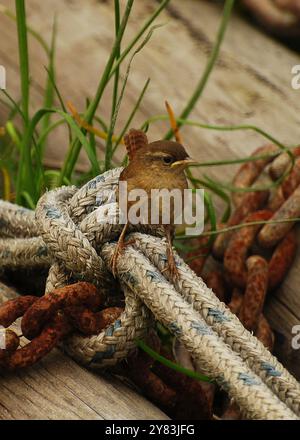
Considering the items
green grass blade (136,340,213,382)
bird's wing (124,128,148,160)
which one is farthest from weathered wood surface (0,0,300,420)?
green grass blade (136,340,213,382)

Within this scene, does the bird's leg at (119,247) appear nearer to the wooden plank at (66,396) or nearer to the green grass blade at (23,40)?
the wooden plank at (66,396)

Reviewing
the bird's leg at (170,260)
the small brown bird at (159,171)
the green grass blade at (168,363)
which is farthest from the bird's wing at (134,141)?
the green grass blade at (168,363)

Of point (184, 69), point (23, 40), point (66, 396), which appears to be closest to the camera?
point (66, 396)

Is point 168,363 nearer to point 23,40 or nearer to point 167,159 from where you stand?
point 167,159

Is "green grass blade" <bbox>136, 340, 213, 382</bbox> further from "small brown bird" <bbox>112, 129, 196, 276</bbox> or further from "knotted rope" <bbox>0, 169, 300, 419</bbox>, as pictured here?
"small brown bird" <bbox>112, 129, 196, 276</bbox>

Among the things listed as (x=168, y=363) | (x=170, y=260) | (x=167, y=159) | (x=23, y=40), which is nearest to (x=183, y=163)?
(x=167, y=159)
